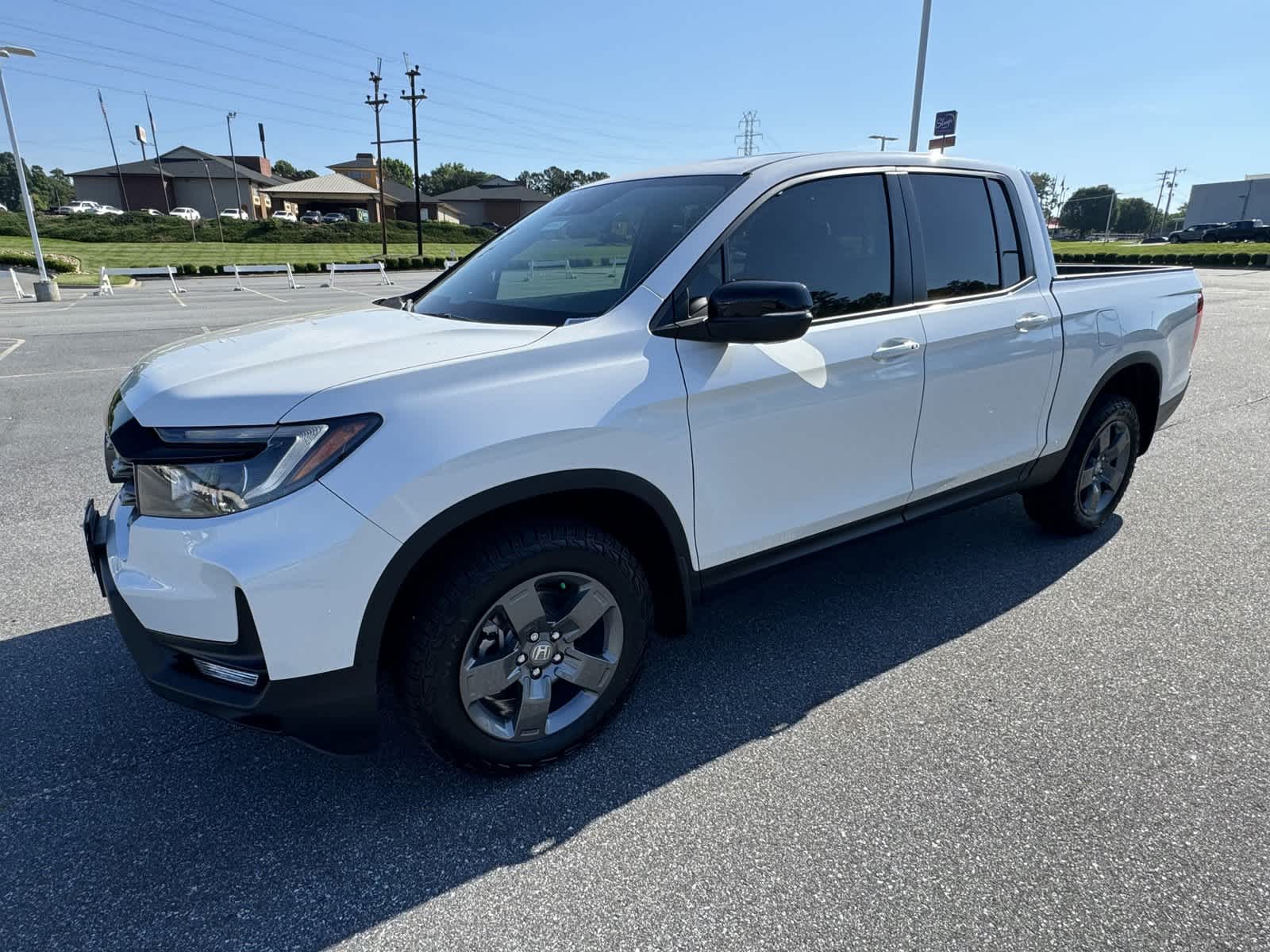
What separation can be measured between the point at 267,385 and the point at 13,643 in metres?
2.17

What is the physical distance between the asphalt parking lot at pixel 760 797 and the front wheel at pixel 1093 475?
1.36 feet

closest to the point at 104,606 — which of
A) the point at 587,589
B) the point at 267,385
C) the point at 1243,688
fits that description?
the point at 267,385

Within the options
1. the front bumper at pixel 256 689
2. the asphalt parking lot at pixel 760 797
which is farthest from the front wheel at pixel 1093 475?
the front bumper at pixel 256 689

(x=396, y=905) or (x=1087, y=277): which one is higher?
(x=1087, y=277)

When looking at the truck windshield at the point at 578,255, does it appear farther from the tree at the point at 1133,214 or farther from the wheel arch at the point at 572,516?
the tree at the point at 1133,214

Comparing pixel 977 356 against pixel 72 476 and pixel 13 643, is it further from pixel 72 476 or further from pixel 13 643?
pixel 72 476

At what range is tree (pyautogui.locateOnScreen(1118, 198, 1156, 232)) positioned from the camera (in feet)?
418

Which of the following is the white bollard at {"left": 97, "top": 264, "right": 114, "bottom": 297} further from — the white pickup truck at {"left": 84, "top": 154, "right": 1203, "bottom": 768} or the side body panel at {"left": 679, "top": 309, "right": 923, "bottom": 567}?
the side body panel at {"left": 679, "top": 309, "right": 923, "bottom": 567}

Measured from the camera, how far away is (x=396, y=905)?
205cm

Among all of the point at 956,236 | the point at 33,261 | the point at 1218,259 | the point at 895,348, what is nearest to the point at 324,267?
the point at 33,261

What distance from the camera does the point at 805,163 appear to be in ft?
9.73

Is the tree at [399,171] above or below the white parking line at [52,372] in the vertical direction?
above

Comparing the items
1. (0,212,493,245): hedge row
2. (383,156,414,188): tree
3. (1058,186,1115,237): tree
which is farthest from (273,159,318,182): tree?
(1058,186,1115,237): tree

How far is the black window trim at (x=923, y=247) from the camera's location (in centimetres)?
321
